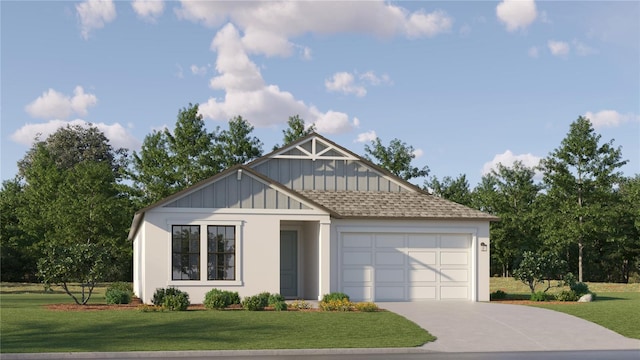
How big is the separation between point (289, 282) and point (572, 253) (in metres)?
Result: 38.1

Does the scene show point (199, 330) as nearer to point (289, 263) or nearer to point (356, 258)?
point (356, 258)

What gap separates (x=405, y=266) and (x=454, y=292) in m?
2.26

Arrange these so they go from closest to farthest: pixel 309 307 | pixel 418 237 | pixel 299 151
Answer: pixel 309 307 < pixel 418 237 < pixel 299 151

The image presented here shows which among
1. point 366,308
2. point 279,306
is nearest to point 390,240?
point 366,308

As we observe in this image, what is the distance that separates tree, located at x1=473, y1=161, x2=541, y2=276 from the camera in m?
58.2

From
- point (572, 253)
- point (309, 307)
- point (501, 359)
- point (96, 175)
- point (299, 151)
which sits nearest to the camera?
point (501, 359)

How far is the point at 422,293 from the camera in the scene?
30891 millimetres

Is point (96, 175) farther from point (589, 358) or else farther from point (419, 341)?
point (589, 358)

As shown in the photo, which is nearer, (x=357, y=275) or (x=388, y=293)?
(x=357, y=275)

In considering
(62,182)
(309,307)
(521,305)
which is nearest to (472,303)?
(521,305)

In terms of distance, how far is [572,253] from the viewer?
63812 millimetres

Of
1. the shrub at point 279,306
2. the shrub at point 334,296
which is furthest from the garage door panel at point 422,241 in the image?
the shrub at point 279,306

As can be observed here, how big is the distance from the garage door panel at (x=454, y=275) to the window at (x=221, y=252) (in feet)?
26.7

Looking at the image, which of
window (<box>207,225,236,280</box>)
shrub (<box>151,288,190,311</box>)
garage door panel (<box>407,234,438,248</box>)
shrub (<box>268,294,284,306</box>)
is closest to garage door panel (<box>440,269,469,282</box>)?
garage door panel (<box>407,234,438,248</box>)
